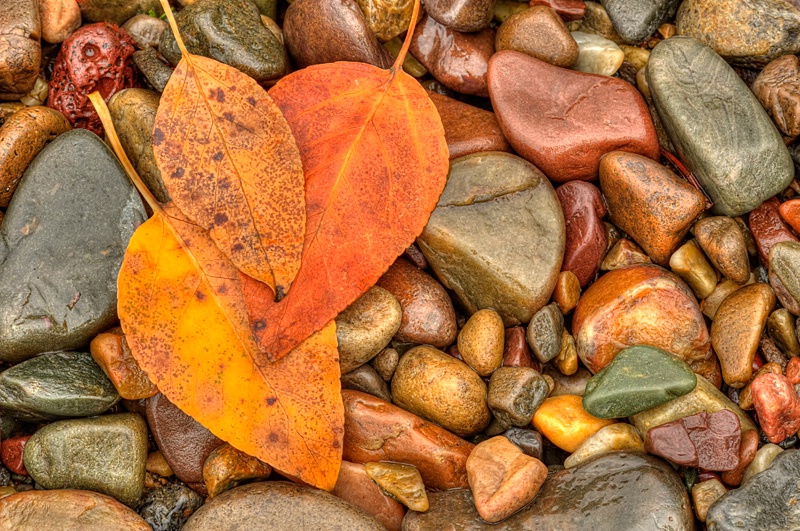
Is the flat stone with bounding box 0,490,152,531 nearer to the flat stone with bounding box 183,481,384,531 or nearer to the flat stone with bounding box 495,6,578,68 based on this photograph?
the flat stone with bounding box 183,481,384,531

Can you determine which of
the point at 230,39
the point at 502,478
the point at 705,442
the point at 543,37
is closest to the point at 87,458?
the point at 502,478

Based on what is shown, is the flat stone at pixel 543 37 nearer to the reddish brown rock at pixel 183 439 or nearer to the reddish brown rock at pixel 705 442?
the reddish brown rock at pixel 705 442

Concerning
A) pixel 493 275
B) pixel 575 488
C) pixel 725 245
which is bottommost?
pixel 575 488

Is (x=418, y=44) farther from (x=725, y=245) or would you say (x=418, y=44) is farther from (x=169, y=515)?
(x=169, y=515)

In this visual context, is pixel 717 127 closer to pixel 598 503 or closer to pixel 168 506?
pixel 598 503

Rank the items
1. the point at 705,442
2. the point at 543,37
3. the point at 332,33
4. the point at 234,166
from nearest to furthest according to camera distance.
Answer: the point at 234,166
the point at 705,442
the point at 332,33
the point at 543,37

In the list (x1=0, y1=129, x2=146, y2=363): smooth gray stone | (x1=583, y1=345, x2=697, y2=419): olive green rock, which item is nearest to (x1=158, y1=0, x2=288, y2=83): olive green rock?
(x1=0, y1=129, x2=146, y2=363): smooth gray stone

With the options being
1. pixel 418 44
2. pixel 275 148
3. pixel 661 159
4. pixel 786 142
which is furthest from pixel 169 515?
pixel 786 142
